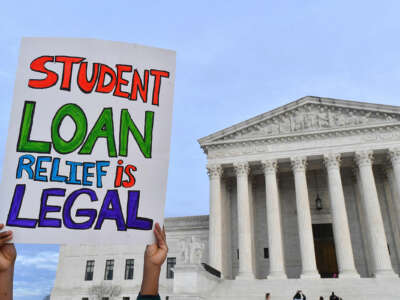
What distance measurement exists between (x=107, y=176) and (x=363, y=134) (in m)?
31.6

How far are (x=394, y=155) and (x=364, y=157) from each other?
2.29m

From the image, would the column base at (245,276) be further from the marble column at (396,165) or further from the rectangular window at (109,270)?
the rectangular window at (109,270)

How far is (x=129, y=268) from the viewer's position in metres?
39.7

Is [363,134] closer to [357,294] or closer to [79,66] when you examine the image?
[357,294]

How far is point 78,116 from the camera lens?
3.51 meters

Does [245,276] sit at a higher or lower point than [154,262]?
→ lower

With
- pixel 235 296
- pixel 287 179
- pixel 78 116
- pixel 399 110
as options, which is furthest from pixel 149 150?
pixel 287 179

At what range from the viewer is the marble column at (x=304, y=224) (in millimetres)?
28203

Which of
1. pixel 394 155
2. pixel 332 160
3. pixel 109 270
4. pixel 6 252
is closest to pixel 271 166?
pixel 332 160

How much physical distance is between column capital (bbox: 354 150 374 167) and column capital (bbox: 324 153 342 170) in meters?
1.54

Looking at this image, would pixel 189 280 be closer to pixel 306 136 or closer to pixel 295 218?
pixel 295 218

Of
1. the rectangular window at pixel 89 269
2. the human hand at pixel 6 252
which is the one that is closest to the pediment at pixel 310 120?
the rectangular window at pixel 89 269

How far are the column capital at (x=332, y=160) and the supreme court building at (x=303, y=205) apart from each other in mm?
82

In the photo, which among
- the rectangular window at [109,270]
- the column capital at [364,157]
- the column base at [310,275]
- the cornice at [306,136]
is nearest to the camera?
the column base at [310,275]
